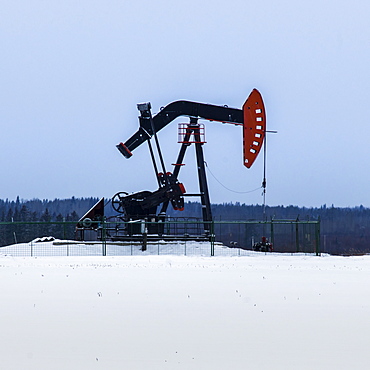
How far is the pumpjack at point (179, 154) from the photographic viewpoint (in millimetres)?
38250

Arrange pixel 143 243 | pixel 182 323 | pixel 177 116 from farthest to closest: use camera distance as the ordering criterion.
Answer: pixel 177 116, pixel 143 243, pixel 182 323

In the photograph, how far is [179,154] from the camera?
3831 cm

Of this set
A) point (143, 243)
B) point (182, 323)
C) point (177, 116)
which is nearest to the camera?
point (182, 323)

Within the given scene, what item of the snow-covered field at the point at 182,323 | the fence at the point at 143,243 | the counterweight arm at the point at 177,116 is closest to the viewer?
the snow-covered field at the point at 182,323

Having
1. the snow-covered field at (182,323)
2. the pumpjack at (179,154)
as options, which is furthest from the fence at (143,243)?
the snow-covered field at (182,323)

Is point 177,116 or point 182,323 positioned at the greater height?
point 177,116

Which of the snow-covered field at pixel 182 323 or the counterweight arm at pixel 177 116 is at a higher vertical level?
the counterweight arm at pixel 177 116

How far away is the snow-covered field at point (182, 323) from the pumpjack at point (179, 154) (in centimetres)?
2060

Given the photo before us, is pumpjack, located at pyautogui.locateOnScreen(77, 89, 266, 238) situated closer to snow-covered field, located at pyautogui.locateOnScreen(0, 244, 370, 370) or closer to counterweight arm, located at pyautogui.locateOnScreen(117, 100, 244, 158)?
counterweight arm, located at pyautogui.locateOnScreen(117, 100, 244, 158)

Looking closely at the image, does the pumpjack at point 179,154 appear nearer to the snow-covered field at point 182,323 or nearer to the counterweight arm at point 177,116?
the counterweight arm at point 177,116

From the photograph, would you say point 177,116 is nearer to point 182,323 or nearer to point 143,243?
point 143,243

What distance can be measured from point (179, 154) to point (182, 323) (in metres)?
27.8

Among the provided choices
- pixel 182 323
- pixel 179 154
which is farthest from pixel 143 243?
pixel 182 323

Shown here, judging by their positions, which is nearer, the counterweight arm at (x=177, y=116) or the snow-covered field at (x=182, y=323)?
the snow-covered field at (x=182, y=323)
